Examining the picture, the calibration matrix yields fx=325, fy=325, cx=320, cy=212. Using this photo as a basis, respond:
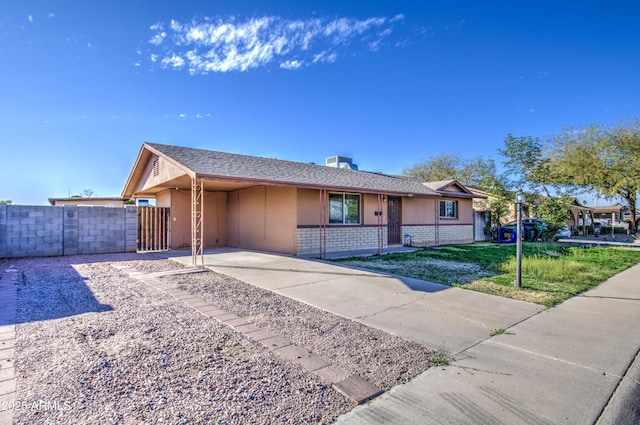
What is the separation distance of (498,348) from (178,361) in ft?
11.1

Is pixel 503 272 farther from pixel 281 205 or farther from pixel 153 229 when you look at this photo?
pixel 153 229

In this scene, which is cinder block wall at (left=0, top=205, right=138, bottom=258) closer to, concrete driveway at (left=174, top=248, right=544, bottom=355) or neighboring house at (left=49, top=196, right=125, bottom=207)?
concrete driveway at (left=174, top=248, right=544, bottom=355)

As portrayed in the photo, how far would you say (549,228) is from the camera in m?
19.5

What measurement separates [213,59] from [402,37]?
6818mm

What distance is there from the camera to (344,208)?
509 inches

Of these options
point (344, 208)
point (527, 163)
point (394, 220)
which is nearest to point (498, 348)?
point (344, 208)

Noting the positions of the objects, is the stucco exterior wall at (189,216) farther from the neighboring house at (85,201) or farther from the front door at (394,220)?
the neighboring house at (85,201)

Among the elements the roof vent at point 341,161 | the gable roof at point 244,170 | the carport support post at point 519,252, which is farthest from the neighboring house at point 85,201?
the carport support post at point 519,252

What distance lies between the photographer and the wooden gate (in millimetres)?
13109

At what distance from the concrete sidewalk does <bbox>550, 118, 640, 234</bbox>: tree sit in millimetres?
16905

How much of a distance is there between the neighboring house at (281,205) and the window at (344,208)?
40 millimetres

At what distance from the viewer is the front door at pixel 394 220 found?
48.4ft

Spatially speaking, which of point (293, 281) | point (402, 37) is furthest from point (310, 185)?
point (402, 37)

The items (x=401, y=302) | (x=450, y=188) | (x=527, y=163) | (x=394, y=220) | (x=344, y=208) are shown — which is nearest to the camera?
(x=401, y=302)
